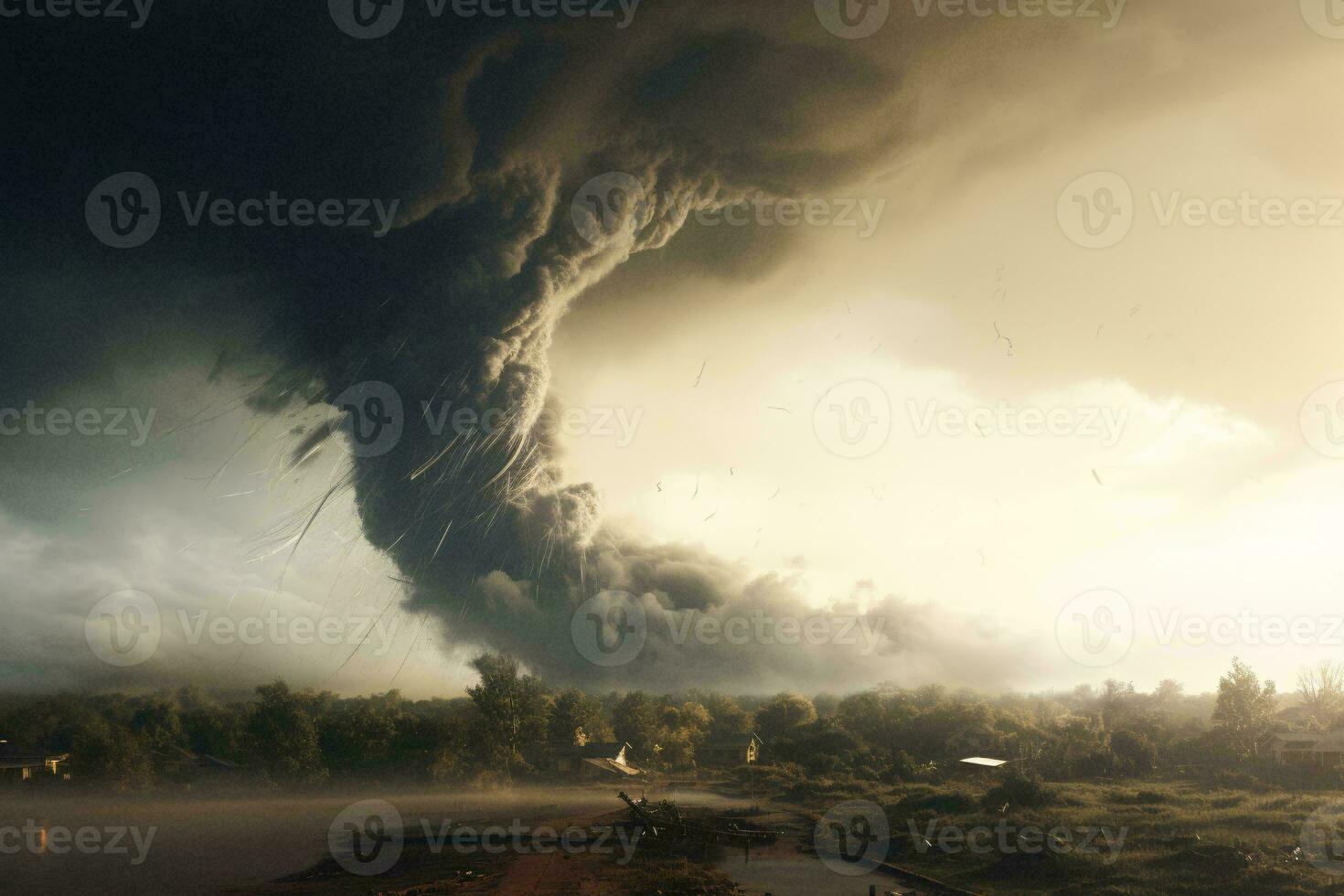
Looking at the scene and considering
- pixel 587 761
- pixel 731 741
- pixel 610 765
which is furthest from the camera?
pixel 731 741

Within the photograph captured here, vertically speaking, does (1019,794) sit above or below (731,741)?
above

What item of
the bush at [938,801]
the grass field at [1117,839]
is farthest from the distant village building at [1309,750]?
the bush at [938,801]

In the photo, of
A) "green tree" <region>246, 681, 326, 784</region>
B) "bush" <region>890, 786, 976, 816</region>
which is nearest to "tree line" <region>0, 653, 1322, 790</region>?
"green tree" <region>246, 681, 326, 784</region>

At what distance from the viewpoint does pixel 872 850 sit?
36719 millimetres

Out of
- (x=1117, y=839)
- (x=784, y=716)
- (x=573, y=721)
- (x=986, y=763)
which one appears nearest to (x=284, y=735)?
(x=573, y=721)

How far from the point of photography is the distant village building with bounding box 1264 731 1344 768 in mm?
38875

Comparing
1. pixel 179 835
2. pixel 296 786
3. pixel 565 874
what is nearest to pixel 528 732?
pixel 296 786

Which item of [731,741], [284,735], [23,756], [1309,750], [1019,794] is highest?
[1309,750]

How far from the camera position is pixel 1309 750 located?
4034 centimetres

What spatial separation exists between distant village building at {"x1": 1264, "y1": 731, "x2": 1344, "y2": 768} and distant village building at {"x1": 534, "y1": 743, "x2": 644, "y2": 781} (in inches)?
1693

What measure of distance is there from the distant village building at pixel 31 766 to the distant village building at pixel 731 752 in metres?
51.3

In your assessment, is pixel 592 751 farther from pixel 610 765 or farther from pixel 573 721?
pixel 573 721

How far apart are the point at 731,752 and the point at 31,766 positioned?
185 feet

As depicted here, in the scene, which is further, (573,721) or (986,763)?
(573,721)
